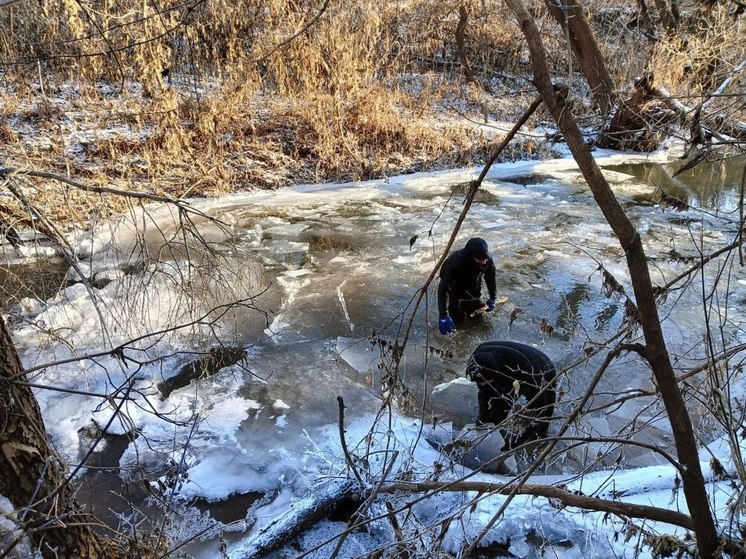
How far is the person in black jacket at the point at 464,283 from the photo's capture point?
488 centimetres

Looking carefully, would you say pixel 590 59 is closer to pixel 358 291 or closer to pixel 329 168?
pixel 358 291

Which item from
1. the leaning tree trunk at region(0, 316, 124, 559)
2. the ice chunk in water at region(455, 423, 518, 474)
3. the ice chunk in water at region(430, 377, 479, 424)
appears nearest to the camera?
the leaning tree trunk at region(0, 316, 124, 559)

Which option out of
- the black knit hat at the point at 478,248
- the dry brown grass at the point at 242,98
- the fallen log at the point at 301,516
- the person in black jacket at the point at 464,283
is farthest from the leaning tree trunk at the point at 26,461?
the dry brown grass at the point at 242,98

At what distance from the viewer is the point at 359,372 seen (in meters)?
5.10

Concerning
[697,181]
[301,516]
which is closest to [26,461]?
[301,516]

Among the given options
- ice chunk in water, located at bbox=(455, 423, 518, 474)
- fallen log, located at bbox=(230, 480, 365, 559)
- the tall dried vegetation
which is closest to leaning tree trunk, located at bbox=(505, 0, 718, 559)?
fallen log, located at bbox=(230, 480, 365, 559)

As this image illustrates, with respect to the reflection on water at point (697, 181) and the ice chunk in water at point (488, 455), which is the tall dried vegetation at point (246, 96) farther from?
the ice chunk in water at point (488, 455)

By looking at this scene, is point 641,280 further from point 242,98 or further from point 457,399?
point 242,98

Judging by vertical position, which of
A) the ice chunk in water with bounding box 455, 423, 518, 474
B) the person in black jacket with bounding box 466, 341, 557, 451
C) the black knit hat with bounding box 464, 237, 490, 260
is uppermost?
the black knit hat with bounding box 464, 237, 490, 260

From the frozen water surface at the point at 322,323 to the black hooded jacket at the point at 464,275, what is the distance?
39 cm

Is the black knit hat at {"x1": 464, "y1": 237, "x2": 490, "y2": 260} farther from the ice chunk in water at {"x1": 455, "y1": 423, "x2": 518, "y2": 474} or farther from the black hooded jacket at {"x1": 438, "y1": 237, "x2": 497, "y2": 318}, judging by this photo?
the ice chunk in water at {"x1": 455, "y1": 423, "x2": 518, "y2": 474}

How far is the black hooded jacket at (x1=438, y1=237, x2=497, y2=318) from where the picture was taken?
4836 mm

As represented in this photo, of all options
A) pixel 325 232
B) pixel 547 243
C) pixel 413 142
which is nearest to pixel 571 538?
pixel 547 243

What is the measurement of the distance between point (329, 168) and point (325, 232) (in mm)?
3020
